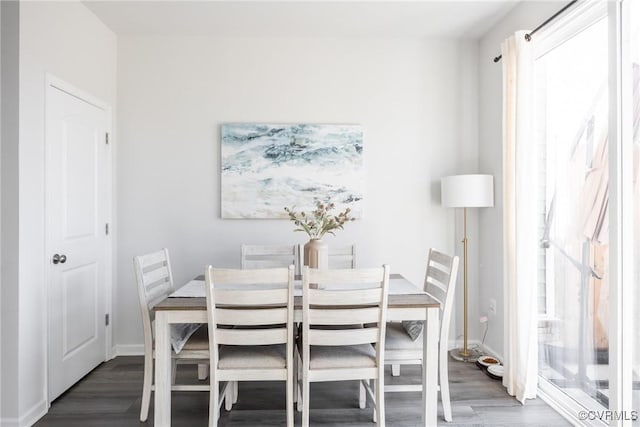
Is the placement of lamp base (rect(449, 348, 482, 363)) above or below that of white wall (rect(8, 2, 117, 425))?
below

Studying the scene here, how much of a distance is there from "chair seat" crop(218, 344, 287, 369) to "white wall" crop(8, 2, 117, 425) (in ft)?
3.93

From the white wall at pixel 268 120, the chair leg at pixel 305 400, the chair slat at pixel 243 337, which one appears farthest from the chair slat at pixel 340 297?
the white wall at pixel 268 120

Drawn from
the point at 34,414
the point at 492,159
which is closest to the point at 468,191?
the point at 492,159

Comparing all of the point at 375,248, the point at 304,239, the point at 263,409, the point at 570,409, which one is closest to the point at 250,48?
the point at 304,239

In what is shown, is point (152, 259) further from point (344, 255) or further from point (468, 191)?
point (468, 191)

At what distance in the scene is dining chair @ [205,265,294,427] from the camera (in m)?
1.99

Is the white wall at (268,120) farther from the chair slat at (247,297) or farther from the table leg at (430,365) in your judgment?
the chair slat at (247,297)

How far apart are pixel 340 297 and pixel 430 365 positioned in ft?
2.15

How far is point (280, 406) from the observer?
2598mm

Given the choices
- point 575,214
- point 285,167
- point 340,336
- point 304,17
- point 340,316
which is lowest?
point 340,336

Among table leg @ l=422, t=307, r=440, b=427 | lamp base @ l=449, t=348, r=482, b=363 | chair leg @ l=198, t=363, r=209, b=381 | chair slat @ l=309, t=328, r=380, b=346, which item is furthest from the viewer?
lamp base @ l=449, t=348, r=482, b=363

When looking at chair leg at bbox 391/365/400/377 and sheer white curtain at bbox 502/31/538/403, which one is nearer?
sheer white curtain at bbox 502/31/538/403

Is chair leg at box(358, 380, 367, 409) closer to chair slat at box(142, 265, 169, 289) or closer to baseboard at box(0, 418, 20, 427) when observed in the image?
chair slat at box(142, 265, 169, 289)

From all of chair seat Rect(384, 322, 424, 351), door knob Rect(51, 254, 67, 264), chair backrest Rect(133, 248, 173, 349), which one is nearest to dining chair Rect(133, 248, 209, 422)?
chair backrest Rect(133, 248, 173, 349)
